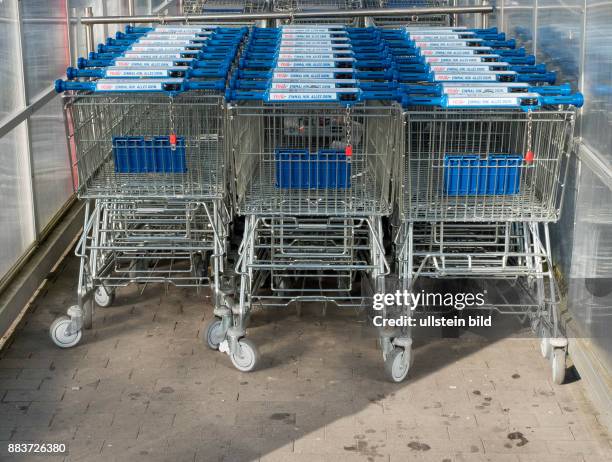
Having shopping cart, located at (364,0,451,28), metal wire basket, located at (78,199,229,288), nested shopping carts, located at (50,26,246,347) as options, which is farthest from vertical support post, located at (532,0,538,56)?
metal wire basket, located at (78,199,229,288)

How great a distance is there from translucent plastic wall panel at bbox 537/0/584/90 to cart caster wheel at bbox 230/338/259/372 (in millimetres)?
2434

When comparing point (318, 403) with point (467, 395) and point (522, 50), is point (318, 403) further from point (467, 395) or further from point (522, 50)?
point (522, 50)

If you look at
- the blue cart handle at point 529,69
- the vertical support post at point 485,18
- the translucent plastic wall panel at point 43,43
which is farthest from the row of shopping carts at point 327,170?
the vertical support post at point 485,18

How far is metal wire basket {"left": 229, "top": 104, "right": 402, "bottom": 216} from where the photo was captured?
5.94 metres

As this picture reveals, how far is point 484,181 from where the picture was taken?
5.88 m

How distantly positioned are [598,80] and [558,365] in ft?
5.11

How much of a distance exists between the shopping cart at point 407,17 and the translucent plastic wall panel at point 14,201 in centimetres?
395

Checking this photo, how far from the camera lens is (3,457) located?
509 centimetres

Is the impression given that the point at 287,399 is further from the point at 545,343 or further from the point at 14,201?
the point at 14,201

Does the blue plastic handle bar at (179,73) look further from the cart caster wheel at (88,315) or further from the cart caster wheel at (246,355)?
the cart caster wheel at (246,355)

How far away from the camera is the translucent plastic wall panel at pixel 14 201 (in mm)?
6773

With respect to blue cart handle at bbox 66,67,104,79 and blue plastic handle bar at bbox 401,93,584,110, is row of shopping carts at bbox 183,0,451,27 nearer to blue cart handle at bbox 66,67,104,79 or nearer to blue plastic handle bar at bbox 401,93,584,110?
blue cart handle at bbox 66,67,104,79

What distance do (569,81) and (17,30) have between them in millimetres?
3611

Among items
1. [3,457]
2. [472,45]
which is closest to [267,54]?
[472,45]
